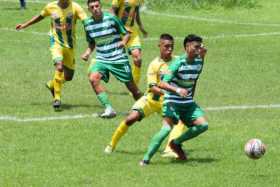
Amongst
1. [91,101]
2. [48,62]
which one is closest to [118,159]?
[91,101]

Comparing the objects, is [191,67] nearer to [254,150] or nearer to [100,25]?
[254,150]

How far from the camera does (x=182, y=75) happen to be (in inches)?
563

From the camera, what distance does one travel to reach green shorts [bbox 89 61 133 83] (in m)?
18.2

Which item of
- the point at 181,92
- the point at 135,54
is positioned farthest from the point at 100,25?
the point at 181,92

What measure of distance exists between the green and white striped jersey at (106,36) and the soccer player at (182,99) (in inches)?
152

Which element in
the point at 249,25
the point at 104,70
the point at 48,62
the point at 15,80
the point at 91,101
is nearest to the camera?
the point at 104,70

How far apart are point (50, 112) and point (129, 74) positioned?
1733 millimetres

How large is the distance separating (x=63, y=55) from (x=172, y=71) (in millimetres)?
6277

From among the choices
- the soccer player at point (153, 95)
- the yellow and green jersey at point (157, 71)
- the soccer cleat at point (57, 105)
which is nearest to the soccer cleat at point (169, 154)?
the soccer player at point (153, 95)

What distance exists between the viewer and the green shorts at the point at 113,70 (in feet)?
59.7

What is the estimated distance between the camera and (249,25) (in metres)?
34.3

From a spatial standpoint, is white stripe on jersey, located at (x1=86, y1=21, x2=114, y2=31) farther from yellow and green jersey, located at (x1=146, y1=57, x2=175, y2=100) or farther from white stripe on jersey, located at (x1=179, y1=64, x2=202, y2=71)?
white stripe on jersey, located at (x1=179, y1=64, x2=202, y2=71)

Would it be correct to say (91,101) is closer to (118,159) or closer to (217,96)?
(217,96)

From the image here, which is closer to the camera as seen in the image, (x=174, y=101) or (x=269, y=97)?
(x=174, y=101)
